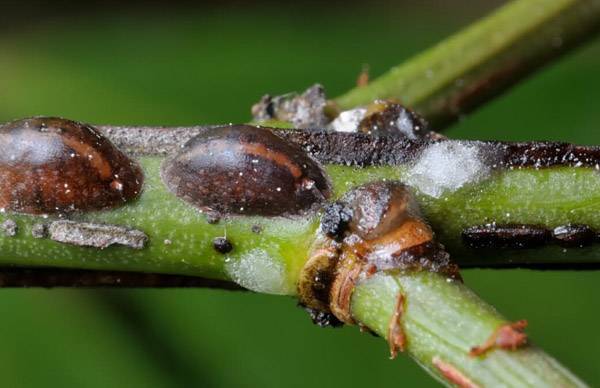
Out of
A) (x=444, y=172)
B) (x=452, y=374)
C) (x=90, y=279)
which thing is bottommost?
(x=452, y=374)

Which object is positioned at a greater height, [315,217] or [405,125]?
[405,125]

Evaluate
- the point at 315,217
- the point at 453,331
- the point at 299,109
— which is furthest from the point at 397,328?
the point at 299,109

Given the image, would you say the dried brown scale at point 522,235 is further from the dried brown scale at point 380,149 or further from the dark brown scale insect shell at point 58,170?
the dark brown scale insect shell at point 58,170

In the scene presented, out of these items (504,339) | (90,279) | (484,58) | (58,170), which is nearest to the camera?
(504,339)

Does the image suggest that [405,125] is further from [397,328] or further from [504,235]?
[397,328]

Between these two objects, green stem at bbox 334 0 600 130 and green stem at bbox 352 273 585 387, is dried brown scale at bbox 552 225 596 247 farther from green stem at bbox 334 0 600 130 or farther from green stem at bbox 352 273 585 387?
green stem at bbox 334 0 600 130

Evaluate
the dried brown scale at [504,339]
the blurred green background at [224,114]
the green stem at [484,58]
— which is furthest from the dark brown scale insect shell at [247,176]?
the blurred green background at [224,114]

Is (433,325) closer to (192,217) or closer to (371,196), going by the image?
(371,196)
